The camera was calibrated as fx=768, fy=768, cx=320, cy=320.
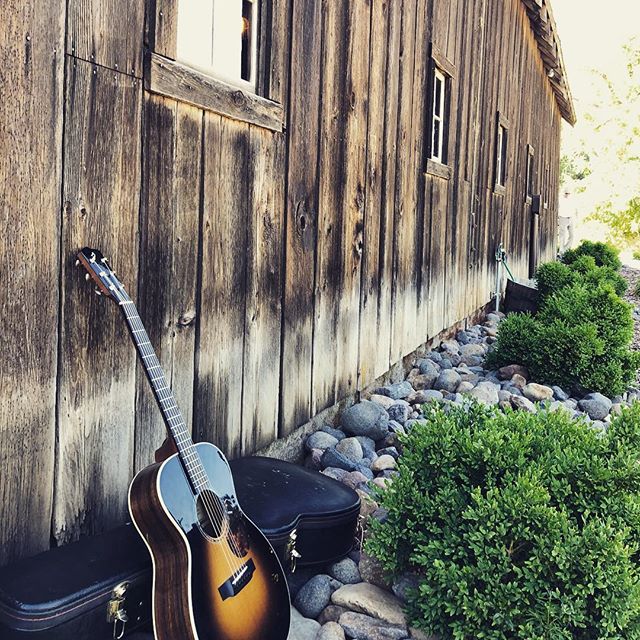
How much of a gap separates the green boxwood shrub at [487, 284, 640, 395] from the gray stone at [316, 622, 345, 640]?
149 inches

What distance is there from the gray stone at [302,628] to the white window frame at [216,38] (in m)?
1.97

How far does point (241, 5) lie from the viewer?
→ 3.08 m

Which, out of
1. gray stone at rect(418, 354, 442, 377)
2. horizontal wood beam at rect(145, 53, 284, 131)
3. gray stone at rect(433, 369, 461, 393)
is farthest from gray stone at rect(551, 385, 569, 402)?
horizontal wood beam at rect(145, 53, 284, 131)

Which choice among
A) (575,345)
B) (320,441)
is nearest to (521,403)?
(575,345)

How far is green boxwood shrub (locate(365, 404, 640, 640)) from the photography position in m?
2.22

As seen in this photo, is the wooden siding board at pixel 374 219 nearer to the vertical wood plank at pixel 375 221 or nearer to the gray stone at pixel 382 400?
the vertical wood plank at pixel 375 221

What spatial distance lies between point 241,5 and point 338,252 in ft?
Answer: 4.73

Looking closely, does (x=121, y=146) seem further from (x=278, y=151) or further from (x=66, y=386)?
(x=278, y=151)

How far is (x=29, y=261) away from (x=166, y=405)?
1.78 feet

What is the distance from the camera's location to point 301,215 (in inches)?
144

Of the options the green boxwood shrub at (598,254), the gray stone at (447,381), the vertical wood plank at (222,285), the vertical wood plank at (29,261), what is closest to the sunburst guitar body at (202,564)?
the vertical wood plank at (29,261)

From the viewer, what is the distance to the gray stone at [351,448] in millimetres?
3795

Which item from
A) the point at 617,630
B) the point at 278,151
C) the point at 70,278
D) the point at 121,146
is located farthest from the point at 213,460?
the point at 278,151

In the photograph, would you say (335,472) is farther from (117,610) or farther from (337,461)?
(117,610)
